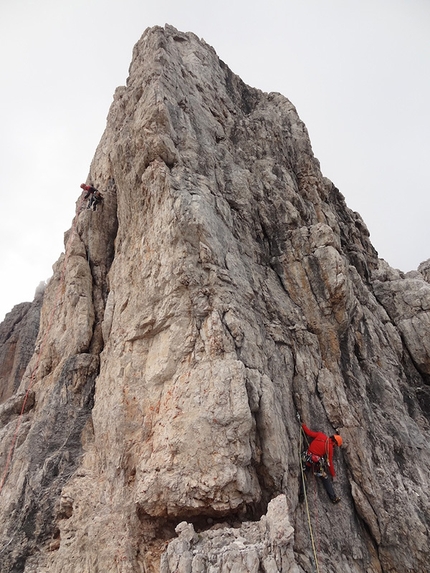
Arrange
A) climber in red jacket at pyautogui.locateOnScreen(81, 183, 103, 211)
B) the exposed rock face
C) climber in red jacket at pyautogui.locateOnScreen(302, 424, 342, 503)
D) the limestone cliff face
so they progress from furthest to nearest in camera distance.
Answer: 1. the exposed rock face
2. climber in red jacket at pyautogui.locateOnScreen(81, 183, 103, 211)
3. climber in red jacket at pyautogui.locateOnScreen(302, 424, 342, 503)
4. the limestone cliff face

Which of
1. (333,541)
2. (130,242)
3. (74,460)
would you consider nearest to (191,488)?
(333,541)

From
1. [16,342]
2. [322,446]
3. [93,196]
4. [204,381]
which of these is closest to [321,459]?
[322,446]

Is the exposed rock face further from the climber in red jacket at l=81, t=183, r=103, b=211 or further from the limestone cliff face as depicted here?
the climber in red jacket at l=81, t=183, r=103, b=211

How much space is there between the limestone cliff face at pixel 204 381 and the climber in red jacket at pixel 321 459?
0.35 m

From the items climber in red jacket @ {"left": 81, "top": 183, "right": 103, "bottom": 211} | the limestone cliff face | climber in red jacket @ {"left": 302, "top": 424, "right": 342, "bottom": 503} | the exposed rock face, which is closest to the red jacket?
climber in red jacket @ {"left": 302, "top": 424, "right": 342, "bottom": 503}

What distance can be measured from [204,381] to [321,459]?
4.84 m

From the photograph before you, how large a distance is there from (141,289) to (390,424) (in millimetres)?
11416

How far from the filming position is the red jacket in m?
11.5

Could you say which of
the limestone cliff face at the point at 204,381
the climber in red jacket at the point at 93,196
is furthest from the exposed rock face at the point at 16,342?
the climber in red jacket at the point at 93,196

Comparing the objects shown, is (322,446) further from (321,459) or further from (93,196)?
(93,196)

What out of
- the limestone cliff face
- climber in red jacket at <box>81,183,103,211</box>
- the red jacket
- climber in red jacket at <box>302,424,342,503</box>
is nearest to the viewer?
the limestone cliff face

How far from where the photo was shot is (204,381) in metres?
10.2

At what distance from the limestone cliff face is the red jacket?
0.51 metres

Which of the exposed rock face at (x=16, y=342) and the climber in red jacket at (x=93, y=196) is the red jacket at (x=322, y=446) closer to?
the climber in red jacket at (x=93, y=196)
